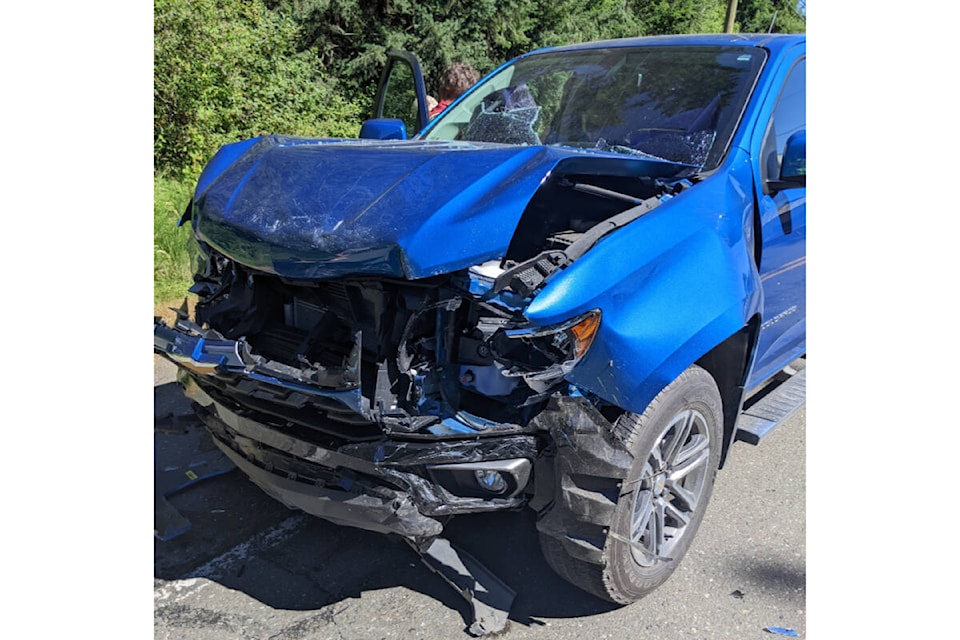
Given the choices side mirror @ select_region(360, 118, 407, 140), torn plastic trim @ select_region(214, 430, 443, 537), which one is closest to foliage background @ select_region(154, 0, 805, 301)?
side mirror @ select_region(360, 118, 407, 140)

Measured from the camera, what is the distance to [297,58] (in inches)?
381

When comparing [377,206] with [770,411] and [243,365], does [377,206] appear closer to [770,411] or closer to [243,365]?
[243,365]

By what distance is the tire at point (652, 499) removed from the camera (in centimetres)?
225

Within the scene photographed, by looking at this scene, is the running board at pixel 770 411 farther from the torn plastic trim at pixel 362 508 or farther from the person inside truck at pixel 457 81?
the person inside truck at pixel 457 81

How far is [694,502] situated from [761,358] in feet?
2.92

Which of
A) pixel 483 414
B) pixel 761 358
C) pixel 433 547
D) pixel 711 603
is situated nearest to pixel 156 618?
pixel 433 547

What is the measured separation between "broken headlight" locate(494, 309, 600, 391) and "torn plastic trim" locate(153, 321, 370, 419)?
1.50 feet

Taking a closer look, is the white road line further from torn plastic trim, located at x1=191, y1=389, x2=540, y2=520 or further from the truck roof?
the truck roof

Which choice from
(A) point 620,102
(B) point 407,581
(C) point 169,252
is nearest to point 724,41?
(A) point 620,102

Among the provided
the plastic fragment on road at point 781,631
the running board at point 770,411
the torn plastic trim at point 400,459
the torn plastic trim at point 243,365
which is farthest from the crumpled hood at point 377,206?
the plastic fragment on road at point 781,631

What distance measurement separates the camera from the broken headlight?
6.74ft

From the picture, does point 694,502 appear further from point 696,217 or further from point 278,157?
point 278,157

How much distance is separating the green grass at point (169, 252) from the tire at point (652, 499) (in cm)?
401

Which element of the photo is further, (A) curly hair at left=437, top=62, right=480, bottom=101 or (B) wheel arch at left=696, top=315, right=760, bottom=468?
(A) curly hair at left=437, top=62, right=480, bottom=101
